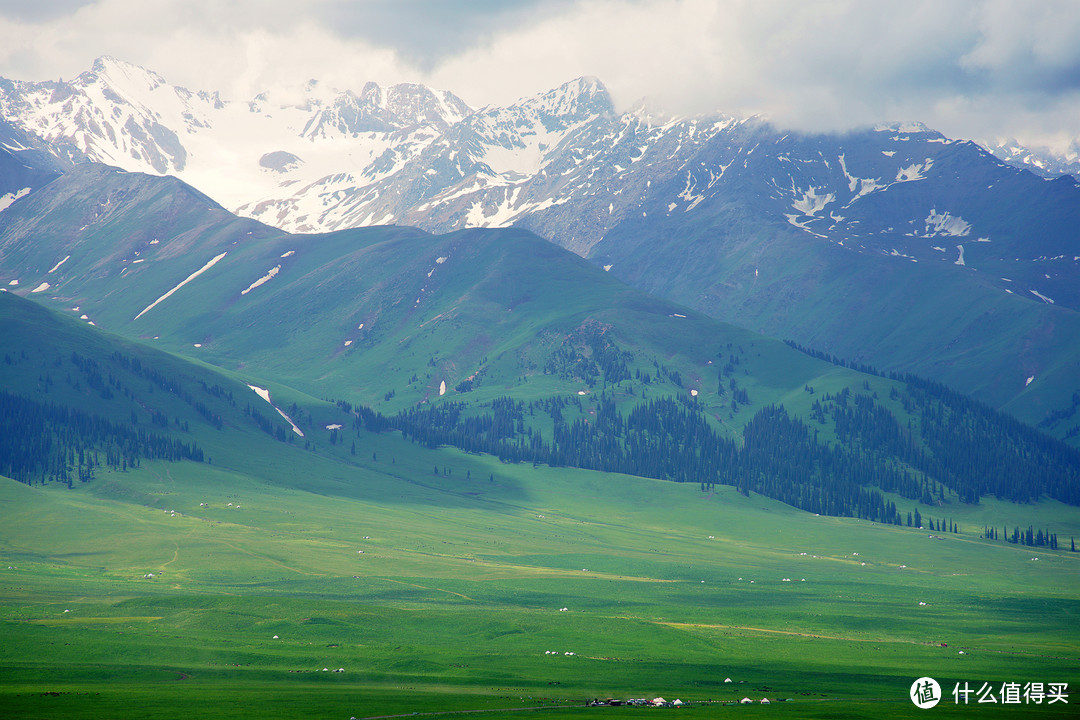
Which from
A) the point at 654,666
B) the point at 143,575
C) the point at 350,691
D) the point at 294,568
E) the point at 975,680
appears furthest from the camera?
the point at 294,568

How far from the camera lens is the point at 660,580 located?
636ft

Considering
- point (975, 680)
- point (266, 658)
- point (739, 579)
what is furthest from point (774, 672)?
point (739, 579)

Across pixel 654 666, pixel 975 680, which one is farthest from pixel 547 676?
pixel 975 680

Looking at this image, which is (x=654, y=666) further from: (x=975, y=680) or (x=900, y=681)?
(x=975, y=680)

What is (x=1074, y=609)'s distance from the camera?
16438 centimetres

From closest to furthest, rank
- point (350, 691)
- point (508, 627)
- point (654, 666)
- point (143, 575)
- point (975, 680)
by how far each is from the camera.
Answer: point (350, 691), point (975, 680), point (654, 666), point (508, 627), point (143, 575)

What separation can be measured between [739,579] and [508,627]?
247 ft

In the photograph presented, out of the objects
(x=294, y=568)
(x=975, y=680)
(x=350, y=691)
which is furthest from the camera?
(x=294, y=568)

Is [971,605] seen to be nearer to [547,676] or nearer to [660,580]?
[660,580]

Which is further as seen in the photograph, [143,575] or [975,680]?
[143,575]

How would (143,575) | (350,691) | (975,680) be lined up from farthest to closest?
1. (143,575)
2. (975,680)
3. (350,691)

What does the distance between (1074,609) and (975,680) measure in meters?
68.2

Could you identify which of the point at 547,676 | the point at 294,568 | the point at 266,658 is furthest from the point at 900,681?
the point at 294,568

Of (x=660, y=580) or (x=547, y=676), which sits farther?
(x=660, y=580)
